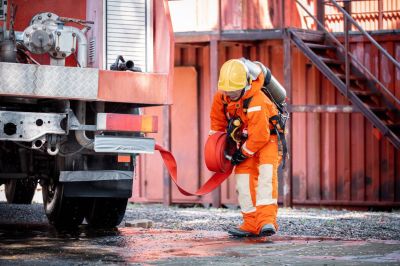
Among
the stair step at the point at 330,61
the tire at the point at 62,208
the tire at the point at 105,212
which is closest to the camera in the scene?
the tire at the point at 62,208

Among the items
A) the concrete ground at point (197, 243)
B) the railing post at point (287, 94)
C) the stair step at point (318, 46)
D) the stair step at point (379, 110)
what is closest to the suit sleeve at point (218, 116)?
the concrete ground at point (197, 243)

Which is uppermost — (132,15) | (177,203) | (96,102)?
(132,15)

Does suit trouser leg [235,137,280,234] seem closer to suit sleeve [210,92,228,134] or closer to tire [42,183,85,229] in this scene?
suit sleeve [210,92,228,134]

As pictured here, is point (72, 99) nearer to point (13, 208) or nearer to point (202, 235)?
point (202, 235)

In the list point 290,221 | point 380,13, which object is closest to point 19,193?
point 290,221

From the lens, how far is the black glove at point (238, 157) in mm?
10297

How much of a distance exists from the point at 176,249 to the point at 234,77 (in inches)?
75.9

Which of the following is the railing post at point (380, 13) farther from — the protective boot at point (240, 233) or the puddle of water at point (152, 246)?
the protective boot at point (240, 233)

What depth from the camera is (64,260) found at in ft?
26.9

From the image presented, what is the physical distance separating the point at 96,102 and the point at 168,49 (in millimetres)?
845

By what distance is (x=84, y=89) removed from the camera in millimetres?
9305

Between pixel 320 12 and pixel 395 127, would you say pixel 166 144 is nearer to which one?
pixel 320 12

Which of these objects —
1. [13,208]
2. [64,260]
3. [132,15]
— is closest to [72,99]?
[132,15]

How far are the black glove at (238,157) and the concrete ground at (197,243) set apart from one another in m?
0.74
